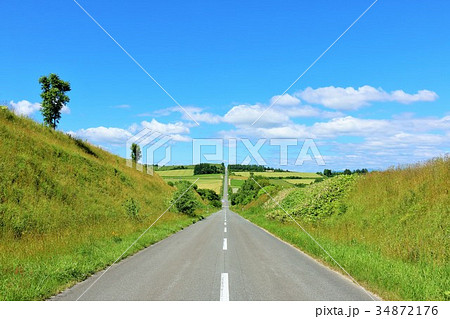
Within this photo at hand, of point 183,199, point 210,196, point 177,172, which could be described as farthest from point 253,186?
point 210,196

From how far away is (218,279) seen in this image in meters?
7.72

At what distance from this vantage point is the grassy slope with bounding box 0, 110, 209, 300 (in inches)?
310

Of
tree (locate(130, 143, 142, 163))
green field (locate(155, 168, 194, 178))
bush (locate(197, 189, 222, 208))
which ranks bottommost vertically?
bush (locate(197, 189, 222, 208))

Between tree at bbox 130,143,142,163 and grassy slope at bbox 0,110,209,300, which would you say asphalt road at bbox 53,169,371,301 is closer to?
grassy slope at bbox 0,110,209,300

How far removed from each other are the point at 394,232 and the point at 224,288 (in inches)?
354

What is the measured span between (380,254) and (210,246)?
688 centimetres

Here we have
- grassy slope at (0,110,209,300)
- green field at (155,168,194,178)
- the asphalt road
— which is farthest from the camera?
green field at (155,168,194,178)

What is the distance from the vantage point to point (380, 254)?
1016 cm

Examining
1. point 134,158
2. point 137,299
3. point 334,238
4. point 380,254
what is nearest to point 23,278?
point 137,299

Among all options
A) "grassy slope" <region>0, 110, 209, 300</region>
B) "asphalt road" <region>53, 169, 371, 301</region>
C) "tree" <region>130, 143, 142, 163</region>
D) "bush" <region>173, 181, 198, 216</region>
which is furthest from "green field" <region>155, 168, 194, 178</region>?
"asphalt road" <region>53, 169, 371, 301</region>

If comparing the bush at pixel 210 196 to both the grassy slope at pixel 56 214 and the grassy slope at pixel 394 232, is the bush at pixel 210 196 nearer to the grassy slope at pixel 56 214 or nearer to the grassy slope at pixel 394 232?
the grassy slope at pixel 56 214

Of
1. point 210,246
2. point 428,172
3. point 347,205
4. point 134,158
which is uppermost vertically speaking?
point 134,158

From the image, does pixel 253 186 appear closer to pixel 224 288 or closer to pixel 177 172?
pixel 177 172

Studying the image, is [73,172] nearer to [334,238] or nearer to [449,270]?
[334,238]
